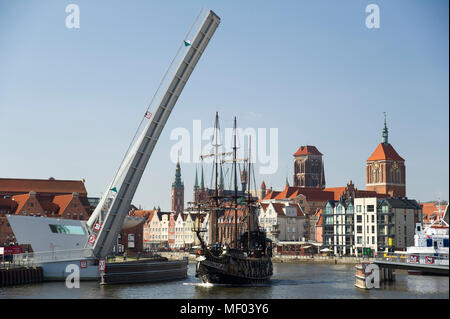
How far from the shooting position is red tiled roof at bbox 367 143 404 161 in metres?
151

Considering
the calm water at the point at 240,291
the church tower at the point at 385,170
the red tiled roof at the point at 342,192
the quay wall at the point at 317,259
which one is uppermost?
the church tower at the point at 385,170

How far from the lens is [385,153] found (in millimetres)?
150875

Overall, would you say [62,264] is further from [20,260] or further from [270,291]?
[270,291]

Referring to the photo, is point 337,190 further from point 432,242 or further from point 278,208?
point 432,242

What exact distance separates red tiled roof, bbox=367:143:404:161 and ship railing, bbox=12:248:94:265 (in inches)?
4177

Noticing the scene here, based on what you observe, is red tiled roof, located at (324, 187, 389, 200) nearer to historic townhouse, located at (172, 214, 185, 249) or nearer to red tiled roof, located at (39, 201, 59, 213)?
historic townhouse, located at (172, 214, 185, 249)

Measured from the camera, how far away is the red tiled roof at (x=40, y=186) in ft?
306

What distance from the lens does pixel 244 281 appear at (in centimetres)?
5566

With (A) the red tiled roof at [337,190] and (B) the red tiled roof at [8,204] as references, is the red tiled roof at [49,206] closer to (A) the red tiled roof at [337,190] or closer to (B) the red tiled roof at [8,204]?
(B) the red tiled roof at [8,204]

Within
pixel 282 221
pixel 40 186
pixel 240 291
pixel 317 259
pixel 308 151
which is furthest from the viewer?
pixel 308 151

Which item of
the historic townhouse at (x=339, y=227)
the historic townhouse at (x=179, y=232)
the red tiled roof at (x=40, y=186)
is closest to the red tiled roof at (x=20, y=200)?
the red tiled roof at (x=40, y=186)

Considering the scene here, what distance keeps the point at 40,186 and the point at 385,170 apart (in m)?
81.7

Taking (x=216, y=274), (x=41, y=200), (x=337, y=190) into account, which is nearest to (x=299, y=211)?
(x=337, y=190)
